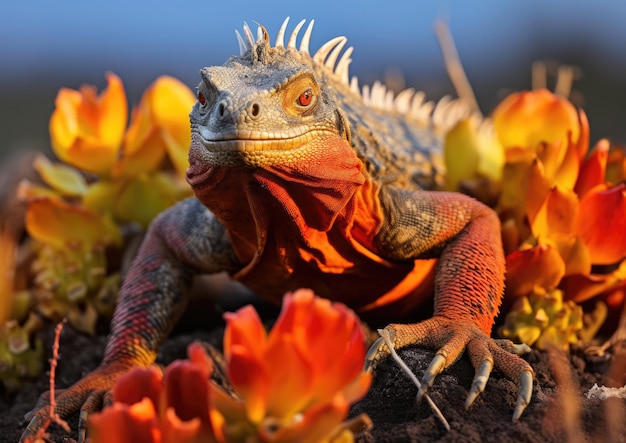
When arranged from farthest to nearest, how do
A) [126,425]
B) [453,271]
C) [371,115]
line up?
[371,115], [453,271], [126,425]

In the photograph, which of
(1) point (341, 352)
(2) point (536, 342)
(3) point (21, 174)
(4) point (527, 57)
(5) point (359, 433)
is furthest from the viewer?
(4) point (527, 57)

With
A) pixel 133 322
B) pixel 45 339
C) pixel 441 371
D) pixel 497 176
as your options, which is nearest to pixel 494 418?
pixel 441 371

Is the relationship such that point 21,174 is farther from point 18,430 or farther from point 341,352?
point 341,352

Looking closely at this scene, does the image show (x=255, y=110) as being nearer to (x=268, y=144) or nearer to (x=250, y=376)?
(x=268, y=144)

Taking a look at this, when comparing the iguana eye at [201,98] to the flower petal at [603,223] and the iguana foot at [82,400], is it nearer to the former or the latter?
the iguana foot at [82,400]

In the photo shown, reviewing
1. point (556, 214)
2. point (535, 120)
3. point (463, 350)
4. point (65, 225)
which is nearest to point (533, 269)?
point (556, 214)

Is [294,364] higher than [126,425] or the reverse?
higher
